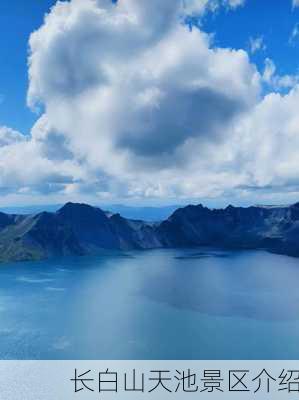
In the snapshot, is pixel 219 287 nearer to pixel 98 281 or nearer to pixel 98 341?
pixel 98 281

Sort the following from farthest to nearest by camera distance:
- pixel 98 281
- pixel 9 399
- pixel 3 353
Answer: pixel 98 281
pixel 3 353
pixel 9 399

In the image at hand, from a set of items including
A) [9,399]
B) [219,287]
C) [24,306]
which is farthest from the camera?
[219,287]

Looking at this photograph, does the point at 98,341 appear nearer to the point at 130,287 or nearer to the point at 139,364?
the point at 139,364

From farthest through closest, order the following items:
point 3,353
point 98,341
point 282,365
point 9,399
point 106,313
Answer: point 106,313 < point 98,341 < point 3,353 < point 282,365 < point 9,399

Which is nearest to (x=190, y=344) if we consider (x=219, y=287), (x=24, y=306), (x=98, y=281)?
(x=24, y=306)

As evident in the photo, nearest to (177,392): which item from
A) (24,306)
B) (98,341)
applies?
(98,341)

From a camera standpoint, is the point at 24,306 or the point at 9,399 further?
the point at 24,306

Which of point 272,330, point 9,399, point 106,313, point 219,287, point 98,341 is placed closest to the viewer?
point 9,399
